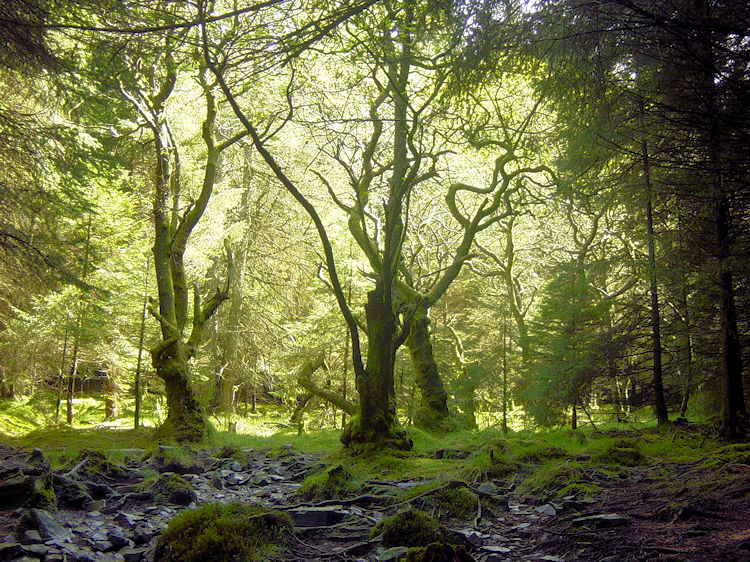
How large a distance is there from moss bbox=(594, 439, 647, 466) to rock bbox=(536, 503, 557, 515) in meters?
1.55

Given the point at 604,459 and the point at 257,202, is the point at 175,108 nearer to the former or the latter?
the point at 257,202

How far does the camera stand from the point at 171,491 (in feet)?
17.7

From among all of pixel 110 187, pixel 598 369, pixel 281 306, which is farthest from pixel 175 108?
pixel 598 369

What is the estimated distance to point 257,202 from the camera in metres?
21.2

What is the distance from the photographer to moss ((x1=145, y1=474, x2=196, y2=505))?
5.32m

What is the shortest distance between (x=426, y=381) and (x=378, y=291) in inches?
260

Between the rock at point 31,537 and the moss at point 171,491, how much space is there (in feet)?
5.17

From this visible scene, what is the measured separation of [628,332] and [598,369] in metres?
0.81

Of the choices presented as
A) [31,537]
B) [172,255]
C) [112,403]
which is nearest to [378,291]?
[31,537]

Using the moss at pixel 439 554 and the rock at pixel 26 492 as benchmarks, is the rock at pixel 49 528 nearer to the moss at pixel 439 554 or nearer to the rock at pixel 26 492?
the rock at pixel 26 492

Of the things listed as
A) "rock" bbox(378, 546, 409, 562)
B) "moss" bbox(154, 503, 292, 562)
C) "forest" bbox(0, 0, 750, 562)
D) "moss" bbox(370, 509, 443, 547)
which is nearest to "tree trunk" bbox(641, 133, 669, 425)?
"forest" bbox(0, 0, 750, 562)

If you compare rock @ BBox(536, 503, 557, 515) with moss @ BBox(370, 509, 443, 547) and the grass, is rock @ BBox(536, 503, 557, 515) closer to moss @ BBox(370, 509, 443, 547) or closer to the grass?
the grass

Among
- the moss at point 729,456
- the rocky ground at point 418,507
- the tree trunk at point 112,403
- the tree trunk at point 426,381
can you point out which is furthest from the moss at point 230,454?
the tree trunk at point 112,403

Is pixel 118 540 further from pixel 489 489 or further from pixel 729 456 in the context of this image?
pixel 729 456
